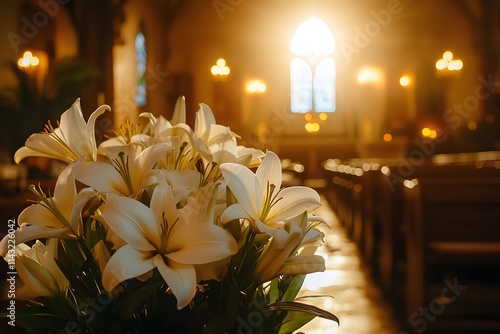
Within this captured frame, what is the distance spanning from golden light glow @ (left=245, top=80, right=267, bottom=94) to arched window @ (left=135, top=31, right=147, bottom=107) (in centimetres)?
435

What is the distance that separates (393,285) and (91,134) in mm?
3742

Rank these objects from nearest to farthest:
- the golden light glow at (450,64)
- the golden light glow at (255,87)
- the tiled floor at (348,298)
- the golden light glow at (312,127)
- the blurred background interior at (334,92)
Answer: the tiled floor at (348,298)
the blurred background interior at (334,92)
the golden light glow at (450,64)
the golden light glow at (255,87)
the golden light glow at (312,127)

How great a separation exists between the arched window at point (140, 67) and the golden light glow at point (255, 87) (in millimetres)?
4355

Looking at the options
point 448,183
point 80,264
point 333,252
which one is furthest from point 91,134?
point 333,252

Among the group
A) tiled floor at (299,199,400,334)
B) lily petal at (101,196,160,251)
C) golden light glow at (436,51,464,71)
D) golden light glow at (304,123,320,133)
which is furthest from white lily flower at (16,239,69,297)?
golden light glow at (304,123,320,133)

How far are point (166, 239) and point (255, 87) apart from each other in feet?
57.5

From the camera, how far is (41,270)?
655mm

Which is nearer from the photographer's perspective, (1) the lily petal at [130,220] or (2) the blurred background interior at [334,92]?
(1) the lily petal at [130,220]

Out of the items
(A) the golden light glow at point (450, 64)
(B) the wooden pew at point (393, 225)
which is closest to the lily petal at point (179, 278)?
(B) the wooden pew at point (393, 225)

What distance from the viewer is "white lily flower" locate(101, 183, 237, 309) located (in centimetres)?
57

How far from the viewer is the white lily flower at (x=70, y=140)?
0.73m

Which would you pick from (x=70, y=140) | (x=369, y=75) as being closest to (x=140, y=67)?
(x=369, y=75)

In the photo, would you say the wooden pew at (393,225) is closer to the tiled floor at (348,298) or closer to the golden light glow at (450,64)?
the tiled floor at (348,298)

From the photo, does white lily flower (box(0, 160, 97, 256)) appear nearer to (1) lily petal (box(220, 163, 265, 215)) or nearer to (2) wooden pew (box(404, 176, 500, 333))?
(1) lily petal (box(220, 163, 265, 215))
